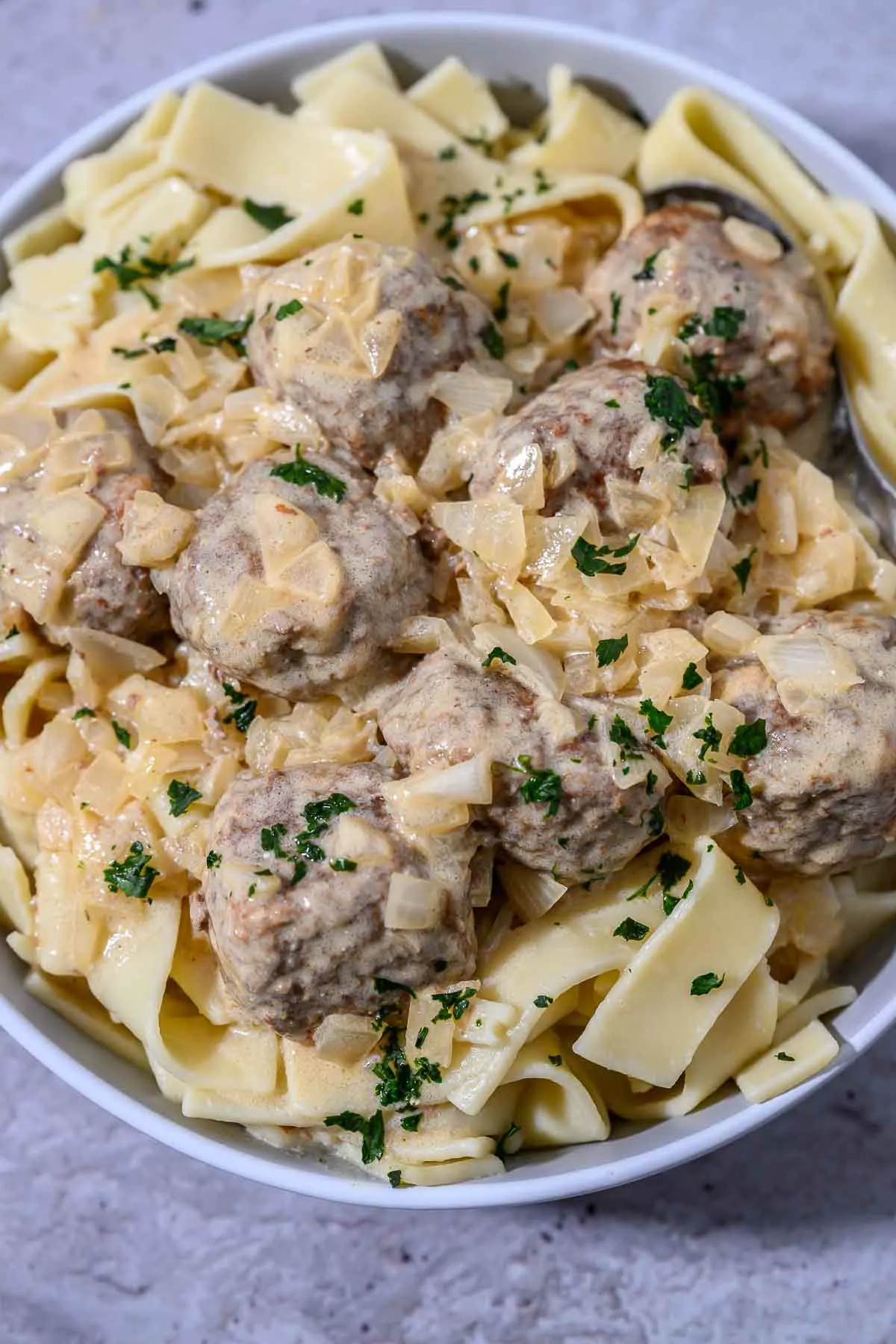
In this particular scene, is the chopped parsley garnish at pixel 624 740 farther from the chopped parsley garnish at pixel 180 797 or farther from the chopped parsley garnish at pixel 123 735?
the chopped parsley garnish at pixel 123 735

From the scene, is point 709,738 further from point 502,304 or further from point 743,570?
point 502,304

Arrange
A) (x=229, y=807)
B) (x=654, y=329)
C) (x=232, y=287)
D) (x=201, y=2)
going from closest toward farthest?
(x=229, y=807), (x=654, y=329), (x=232, y=287), (x=201, y=2)

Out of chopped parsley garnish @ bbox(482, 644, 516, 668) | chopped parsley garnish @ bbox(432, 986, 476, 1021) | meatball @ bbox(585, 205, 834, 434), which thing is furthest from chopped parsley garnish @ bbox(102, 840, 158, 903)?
meatball @ bbox(585, 205, 834, 434)

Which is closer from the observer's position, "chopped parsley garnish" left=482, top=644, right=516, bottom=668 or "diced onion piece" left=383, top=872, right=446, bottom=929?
"diced onion piece" left=383, top=872, right=446, bottom=929

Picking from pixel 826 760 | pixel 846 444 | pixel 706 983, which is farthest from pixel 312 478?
pixel 846 444

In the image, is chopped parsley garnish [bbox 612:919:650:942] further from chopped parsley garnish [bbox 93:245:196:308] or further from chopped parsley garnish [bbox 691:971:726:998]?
chopped parsley garnish [bbox 93:245:196:308]

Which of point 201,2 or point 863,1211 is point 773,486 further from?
point 201,2

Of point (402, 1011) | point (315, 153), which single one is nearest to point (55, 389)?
point (315, 153)
